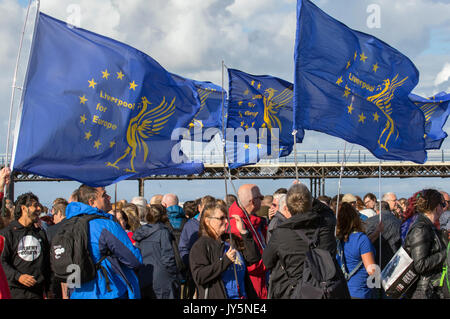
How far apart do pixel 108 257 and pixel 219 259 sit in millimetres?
1173

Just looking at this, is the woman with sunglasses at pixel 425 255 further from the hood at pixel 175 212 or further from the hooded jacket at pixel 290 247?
the hood at pixel 175 212

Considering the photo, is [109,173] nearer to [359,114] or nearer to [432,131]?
[359,114]

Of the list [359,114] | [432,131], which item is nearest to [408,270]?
[359,114]

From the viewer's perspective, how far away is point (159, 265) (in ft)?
26.5

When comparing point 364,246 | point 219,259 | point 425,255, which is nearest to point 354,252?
point 364,246

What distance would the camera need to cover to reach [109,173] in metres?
7.38

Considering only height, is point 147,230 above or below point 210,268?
above

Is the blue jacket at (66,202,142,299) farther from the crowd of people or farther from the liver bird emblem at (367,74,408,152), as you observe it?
the liver bird emblem at (367,74,408,152)

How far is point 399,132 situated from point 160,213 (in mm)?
3403

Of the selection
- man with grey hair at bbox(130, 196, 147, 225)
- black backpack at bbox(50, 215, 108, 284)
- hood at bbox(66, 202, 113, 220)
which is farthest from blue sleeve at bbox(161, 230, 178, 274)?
black backpack at bbox(50, 215, 108, 284)

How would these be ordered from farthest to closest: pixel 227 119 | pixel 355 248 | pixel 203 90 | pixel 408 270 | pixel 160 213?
1. pixel 203 90
2. pixel 227 119
3. pixel 160 213
4. pixel 355 248
5. pixel 408 270

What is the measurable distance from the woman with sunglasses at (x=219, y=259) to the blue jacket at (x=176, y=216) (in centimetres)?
280

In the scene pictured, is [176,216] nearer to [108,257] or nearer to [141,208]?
[141,208]

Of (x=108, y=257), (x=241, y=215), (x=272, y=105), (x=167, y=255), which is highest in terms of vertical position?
(x=272, y=105)
